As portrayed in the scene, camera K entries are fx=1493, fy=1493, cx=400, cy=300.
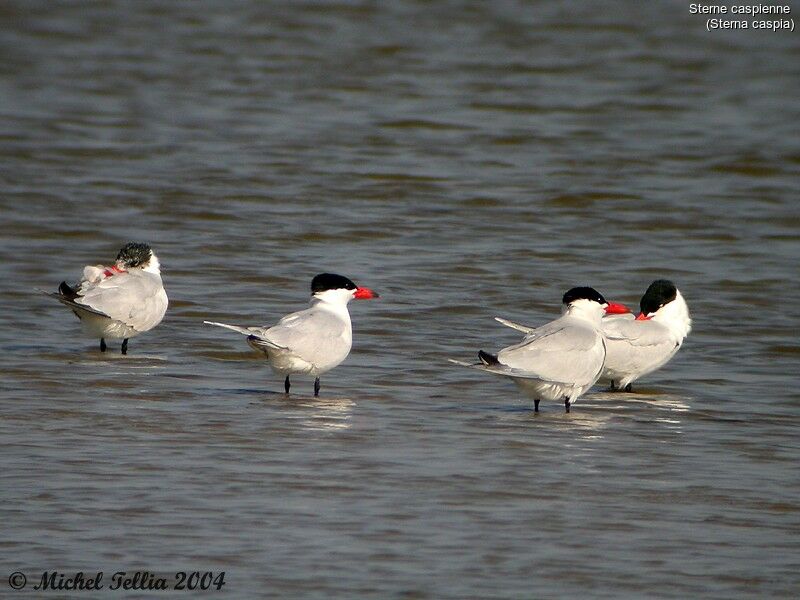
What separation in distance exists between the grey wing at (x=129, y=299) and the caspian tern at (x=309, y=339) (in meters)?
1.14

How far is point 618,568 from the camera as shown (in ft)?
16.0

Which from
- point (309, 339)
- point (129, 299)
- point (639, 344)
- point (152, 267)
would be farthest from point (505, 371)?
point (152, 267)

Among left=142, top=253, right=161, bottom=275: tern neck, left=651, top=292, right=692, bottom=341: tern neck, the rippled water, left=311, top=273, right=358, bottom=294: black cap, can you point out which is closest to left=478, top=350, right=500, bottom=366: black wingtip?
the rippled water

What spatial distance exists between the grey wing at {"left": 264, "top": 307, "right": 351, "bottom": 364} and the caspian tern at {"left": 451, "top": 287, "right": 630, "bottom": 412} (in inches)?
28.5

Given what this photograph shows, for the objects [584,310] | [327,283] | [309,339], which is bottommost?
[309,339]

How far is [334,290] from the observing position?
7691mm

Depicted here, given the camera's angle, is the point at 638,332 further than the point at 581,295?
Yes

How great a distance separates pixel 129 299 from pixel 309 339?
5.03ft

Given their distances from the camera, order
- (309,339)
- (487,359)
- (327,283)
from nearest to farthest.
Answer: (487,359), (309,339), (327,283)

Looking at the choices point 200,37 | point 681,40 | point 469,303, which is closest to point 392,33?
point 200,37

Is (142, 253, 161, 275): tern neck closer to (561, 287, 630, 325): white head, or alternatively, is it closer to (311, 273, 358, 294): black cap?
(311, 273, 358, 294): black cap

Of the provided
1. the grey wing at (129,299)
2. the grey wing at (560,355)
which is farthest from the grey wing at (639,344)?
the grey wing at (129,299)

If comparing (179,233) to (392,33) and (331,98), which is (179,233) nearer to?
(331,98)

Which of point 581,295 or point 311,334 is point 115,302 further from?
point 581,295
